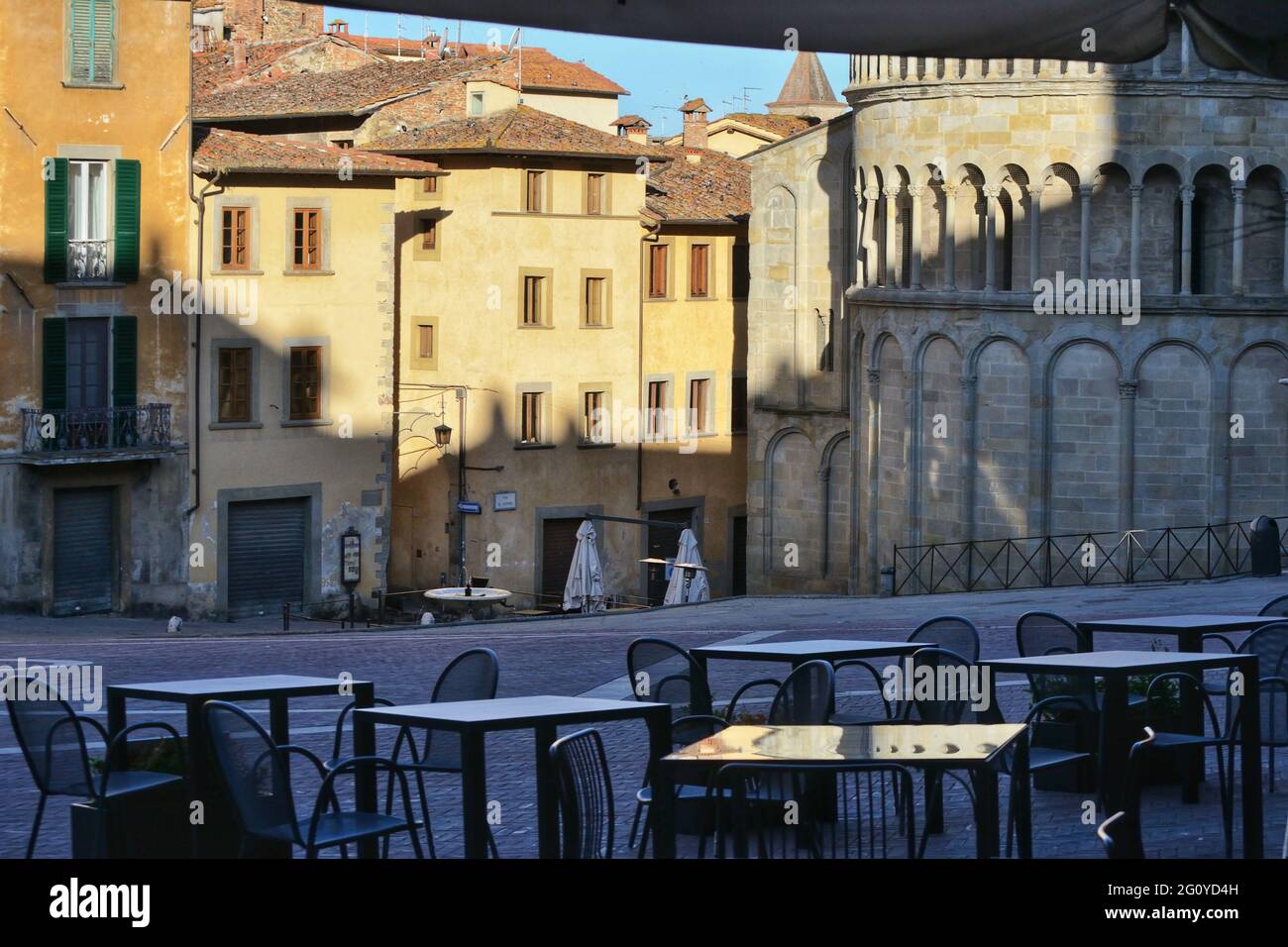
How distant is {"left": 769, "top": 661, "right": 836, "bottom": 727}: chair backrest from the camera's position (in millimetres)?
9203

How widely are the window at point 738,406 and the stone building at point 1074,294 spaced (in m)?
13.6

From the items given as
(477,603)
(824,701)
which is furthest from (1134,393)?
(824,701)

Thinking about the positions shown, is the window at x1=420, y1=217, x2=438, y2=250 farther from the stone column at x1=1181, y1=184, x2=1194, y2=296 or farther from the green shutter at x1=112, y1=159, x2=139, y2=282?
the stone column at x1=1181, y1=184, x2=1194, y2=296

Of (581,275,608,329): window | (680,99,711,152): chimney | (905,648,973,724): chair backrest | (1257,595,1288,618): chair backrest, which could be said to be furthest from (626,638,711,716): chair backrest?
(680,99,711,152): chimney

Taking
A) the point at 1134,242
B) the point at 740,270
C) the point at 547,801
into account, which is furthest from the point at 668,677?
the point at 740,270

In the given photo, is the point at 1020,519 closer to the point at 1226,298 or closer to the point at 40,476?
the point at 1226,298

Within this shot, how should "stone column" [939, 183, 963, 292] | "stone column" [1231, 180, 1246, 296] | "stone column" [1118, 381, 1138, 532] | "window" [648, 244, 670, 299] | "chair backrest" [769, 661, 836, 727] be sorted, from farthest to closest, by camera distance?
1. "window" [648, 244, 670, 299]
2. "stone column" [939, 183, 963, 292]
3. "stone column" [1118, 381, 1138, 532]
4. "stone column" [1231, 180, 1246, 296]
5. "chair backrest" [769, 661, 836, 727]

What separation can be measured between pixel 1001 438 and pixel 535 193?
15.0 metres

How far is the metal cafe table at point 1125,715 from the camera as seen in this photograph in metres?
8.73

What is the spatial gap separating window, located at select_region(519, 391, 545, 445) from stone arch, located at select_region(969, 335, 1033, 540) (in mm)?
13496

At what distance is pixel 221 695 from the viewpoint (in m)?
8.32

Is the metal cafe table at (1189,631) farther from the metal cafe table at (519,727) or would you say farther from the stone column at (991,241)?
the stone column at (991,241)

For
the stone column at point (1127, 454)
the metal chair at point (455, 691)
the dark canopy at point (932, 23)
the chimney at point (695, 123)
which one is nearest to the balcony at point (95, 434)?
the stone column at point (1127, 454)

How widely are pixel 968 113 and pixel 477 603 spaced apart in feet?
39.5
